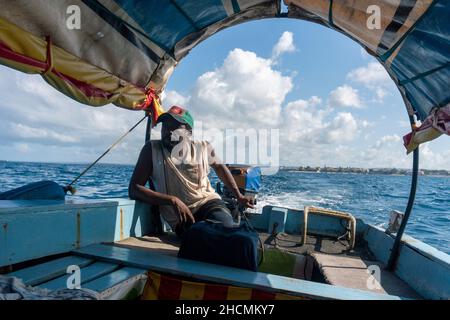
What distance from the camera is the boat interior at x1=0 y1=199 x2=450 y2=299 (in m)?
1.73

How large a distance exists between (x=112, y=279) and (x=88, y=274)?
20 centimetres

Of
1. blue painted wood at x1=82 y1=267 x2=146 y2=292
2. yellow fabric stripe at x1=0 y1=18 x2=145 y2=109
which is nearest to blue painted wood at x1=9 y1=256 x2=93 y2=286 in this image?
blue painted wood at x1=82 y1=267 x2=146 y2=292

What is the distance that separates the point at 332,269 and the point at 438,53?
2.15 meters

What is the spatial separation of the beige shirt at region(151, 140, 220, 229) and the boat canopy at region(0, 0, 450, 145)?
953 millimetres

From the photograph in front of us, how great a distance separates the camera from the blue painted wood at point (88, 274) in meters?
1.56

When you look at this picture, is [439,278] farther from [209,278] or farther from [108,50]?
A: [108,50]

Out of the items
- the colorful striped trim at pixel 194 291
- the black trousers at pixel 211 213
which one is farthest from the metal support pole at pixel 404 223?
the colorful striped trim at pixel 194 291

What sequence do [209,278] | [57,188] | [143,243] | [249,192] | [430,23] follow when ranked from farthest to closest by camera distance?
[249,192] → [143,243] → [57,188] → [430,23] → [209,278]

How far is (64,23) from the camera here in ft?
7.29

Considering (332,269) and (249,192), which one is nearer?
(332,269)

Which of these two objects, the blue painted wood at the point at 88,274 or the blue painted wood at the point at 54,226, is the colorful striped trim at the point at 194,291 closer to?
the blue painted wood at the point at 88,274

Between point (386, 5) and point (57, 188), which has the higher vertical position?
point (386, 5)

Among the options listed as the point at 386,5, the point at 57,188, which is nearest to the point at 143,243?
the point at 57,188

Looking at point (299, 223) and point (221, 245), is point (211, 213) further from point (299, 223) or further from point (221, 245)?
point (299, 223)
